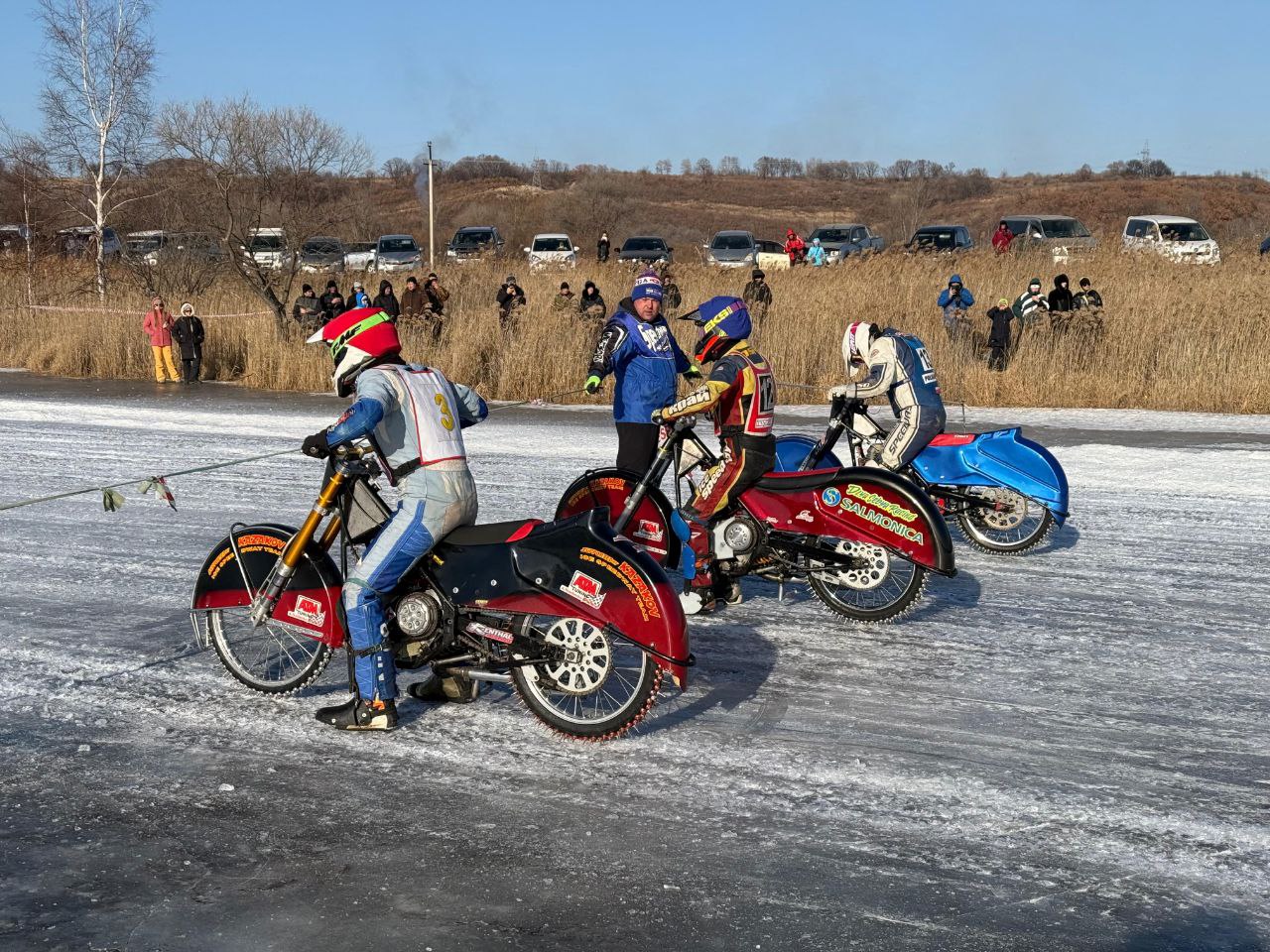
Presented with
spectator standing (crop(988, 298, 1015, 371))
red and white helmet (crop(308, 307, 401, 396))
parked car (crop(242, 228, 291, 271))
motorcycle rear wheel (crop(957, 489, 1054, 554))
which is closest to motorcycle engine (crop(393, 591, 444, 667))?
red and white helmet (crop(308, 307, 401, 396))

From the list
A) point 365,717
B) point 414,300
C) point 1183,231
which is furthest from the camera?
point 1183,231

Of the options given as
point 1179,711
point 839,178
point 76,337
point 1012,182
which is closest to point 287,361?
point 76,337

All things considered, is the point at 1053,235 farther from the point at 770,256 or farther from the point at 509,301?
the point at 509,301

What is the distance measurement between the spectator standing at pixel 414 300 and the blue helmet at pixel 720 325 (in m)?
16.1

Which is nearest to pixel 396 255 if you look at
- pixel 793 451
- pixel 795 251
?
pixel 795 251

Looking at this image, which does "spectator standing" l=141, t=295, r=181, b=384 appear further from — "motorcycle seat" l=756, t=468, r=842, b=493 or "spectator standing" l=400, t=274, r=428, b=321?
"motorcycle seat" l=756, t=468, r=842, b=493

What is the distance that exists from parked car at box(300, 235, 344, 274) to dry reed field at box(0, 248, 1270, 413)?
225cm

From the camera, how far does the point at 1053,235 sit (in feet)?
109

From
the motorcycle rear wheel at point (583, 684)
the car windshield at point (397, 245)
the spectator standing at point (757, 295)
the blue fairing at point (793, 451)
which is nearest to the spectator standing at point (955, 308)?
the spectator standing at point (757, 295)

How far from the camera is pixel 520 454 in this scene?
48.0ft

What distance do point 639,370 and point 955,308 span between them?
560 inches

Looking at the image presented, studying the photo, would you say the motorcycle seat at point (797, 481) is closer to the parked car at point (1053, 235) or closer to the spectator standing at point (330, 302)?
the spectator standing at point (330, 302)

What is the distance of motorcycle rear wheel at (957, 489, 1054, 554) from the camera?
975cm

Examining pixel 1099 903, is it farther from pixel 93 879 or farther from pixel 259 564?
pixel 259 564
